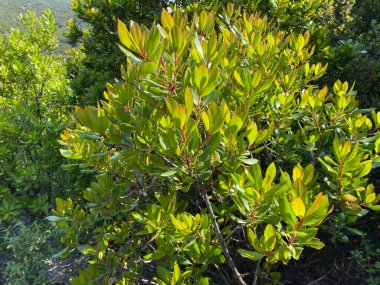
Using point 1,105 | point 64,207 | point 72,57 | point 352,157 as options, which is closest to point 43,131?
Answer: point 1,105

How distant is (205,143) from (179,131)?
15 centimetres

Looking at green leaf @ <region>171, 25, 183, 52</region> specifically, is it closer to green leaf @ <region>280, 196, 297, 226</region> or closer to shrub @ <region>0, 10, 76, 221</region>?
green leaf @ <region>280, 196, 297, 226</region>

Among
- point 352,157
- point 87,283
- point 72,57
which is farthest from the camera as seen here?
point 72,57

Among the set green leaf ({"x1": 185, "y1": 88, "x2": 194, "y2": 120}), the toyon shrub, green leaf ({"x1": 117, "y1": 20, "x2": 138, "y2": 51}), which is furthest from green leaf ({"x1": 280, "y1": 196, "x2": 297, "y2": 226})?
green leaf ({"x1": 117, "y1": 20, "x2": 138, "y2": 51})

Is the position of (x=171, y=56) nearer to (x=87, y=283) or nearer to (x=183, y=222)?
(x=183, y=222)

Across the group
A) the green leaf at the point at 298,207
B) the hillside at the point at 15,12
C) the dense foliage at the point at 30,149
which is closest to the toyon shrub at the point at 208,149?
the green leaf at the point at 298,207

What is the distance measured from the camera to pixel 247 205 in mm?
1438

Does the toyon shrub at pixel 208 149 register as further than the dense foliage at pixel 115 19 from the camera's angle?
No

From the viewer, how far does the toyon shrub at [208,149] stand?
1375 mm

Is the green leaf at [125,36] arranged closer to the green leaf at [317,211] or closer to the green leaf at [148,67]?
the green leaf at [148,67]

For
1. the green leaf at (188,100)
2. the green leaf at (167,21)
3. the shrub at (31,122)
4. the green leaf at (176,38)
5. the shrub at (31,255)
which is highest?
the green leaf at (167,21)

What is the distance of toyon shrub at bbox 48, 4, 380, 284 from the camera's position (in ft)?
4.51

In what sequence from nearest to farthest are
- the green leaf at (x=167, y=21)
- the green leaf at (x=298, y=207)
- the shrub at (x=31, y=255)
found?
1. the green leaf at (x=298, y=207)
2. the green leaf at (x=167, y=21)
3. the shrub at (x=31, y=255)

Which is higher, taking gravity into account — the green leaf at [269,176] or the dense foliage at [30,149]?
the green leaf at [269,176]
